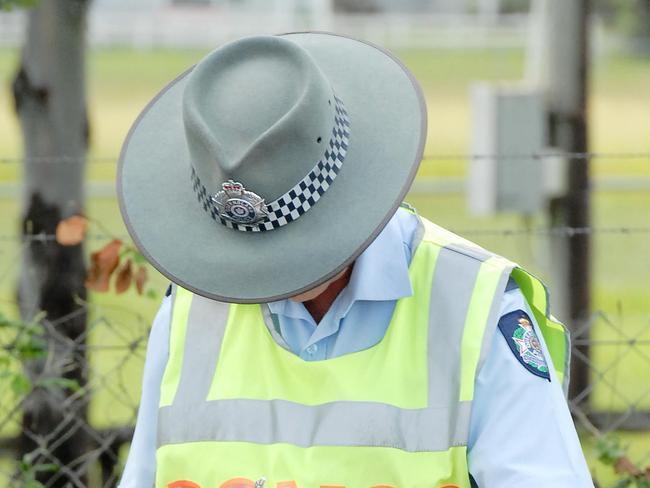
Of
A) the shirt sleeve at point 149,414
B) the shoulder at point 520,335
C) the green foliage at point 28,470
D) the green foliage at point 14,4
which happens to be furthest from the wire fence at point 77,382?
the shoulder at point 520,335

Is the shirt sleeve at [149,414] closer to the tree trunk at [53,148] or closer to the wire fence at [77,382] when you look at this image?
the wire fence at [77,382]

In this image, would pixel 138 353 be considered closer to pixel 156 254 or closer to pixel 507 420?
pixel 156 254

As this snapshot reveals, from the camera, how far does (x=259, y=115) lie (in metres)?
1.81

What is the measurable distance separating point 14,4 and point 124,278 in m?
0.91

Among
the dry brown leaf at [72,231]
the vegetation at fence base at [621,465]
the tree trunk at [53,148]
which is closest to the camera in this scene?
the vegetation at fence base at [621,465]

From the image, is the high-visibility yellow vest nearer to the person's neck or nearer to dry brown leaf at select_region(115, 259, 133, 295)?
the person's neck

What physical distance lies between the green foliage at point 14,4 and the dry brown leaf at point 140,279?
2.92 ft

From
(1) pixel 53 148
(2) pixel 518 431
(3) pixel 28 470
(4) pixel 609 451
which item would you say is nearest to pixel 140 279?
(3) pixel 28 470

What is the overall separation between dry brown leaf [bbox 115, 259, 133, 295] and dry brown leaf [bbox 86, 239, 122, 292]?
2 centimetres

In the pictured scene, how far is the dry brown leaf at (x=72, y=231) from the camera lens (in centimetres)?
344

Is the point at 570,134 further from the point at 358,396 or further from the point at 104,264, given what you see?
the point at 358,396

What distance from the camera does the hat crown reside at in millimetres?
1798

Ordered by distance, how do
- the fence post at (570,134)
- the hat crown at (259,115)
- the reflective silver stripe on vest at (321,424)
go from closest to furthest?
1. the hat crown at (259,115)
2. the reflective silver stripe on vest at (321,424)
3. the fence post at (570,134)

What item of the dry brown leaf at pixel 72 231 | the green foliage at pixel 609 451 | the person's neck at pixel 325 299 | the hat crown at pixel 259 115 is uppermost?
the hat crown at pixel 259 115
